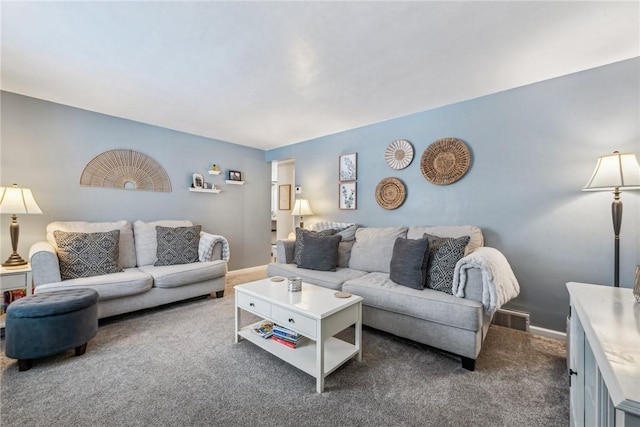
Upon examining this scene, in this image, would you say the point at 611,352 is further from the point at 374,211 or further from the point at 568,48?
the point at 374,211

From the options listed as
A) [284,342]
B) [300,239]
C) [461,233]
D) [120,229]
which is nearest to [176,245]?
[120,229]

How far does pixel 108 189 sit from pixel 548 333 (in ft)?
16.1

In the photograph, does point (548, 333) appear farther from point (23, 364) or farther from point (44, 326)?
point (23, 364)

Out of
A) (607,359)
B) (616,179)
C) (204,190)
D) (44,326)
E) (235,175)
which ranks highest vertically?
(235,175)

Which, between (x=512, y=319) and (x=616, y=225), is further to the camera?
(x=512, y=319)

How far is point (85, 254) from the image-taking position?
256cm

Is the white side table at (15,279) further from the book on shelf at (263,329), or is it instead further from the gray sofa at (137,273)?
the book on shelf at (263,329)

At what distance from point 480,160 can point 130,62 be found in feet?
10.7

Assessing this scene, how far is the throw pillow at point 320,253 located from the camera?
289 cm

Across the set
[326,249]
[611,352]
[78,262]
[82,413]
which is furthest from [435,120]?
[78,262]

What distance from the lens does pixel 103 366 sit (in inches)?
72.7

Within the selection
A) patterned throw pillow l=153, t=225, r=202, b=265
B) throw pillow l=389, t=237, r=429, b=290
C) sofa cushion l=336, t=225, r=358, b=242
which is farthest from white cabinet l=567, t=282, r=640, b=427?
patterned throw pillow l=153, t=225, r=202, b=265

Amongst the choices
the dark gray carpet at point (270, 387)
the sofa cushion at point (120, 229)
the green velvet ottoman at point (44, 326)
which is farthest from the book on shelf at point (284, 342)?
the sofa cushion at point (120, 229)

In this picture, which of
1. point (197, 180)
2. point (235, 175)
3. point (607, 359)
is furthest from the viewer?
point (235, 175)
